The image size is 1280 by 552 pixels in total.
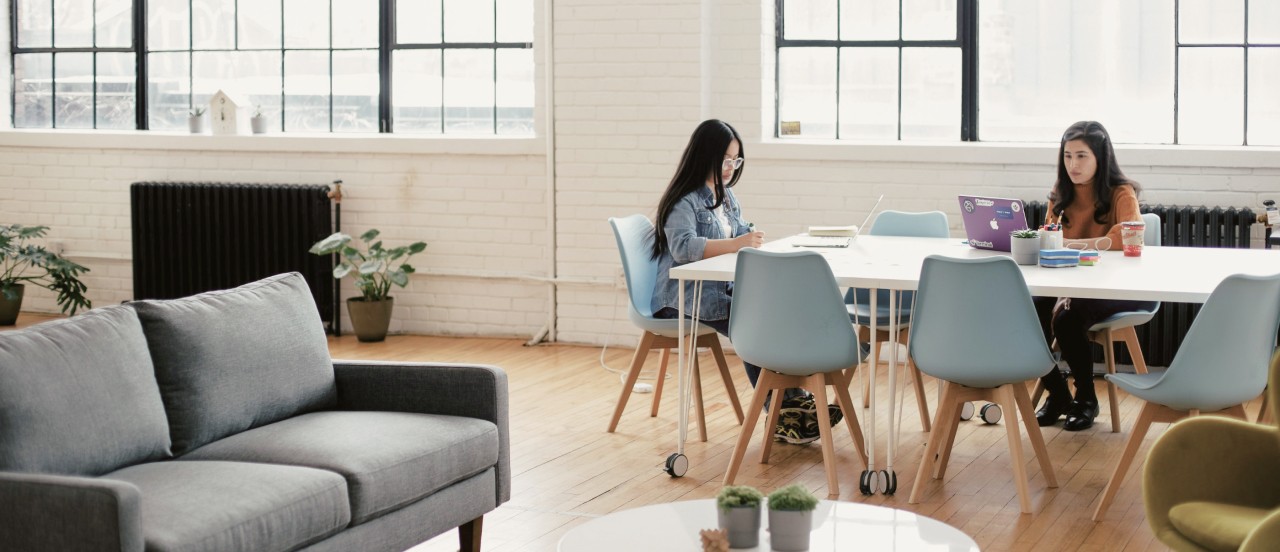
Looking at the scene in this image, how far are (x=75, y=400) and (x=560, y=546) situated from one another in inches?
46.1

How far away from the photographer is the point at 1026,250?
184 inches

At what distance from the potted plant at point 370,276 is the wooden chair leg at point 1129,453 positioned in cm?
431

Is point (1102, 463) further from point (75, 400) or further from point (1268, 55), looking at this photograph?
A: point (75, 400)

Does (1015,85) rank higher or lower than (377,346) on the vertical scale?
higher

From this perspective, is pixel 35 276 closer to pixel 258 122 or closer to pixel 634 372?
pixel 258 122

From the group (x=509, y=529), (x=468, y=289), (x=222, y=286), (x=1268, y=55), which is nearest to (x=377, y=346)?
(x=468, y=289)

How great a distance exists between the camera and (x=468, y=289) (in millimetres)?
7789

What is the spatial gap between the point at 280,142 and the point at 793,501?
590cm

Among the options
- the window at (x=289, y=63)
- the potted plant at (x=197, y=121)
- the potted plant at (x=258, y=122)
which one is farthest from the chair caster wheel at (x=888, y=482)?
the potted plant at (x=197, y=121)

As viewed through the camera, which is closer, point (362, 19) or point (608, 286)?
point (608, 286)

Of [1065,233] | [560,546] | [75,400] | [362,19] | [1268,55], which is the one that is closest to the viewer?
[560,546]

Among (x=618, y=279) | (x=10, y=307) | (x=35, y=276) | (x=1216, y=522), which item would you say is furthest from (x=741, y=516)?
(x=35, y=276)

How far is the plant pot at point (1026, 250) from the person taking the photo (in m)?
4.68

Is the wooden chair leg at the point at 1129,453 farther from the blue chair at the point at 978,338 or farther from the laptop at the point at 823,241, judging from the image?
the laptop at the point at 823,241
